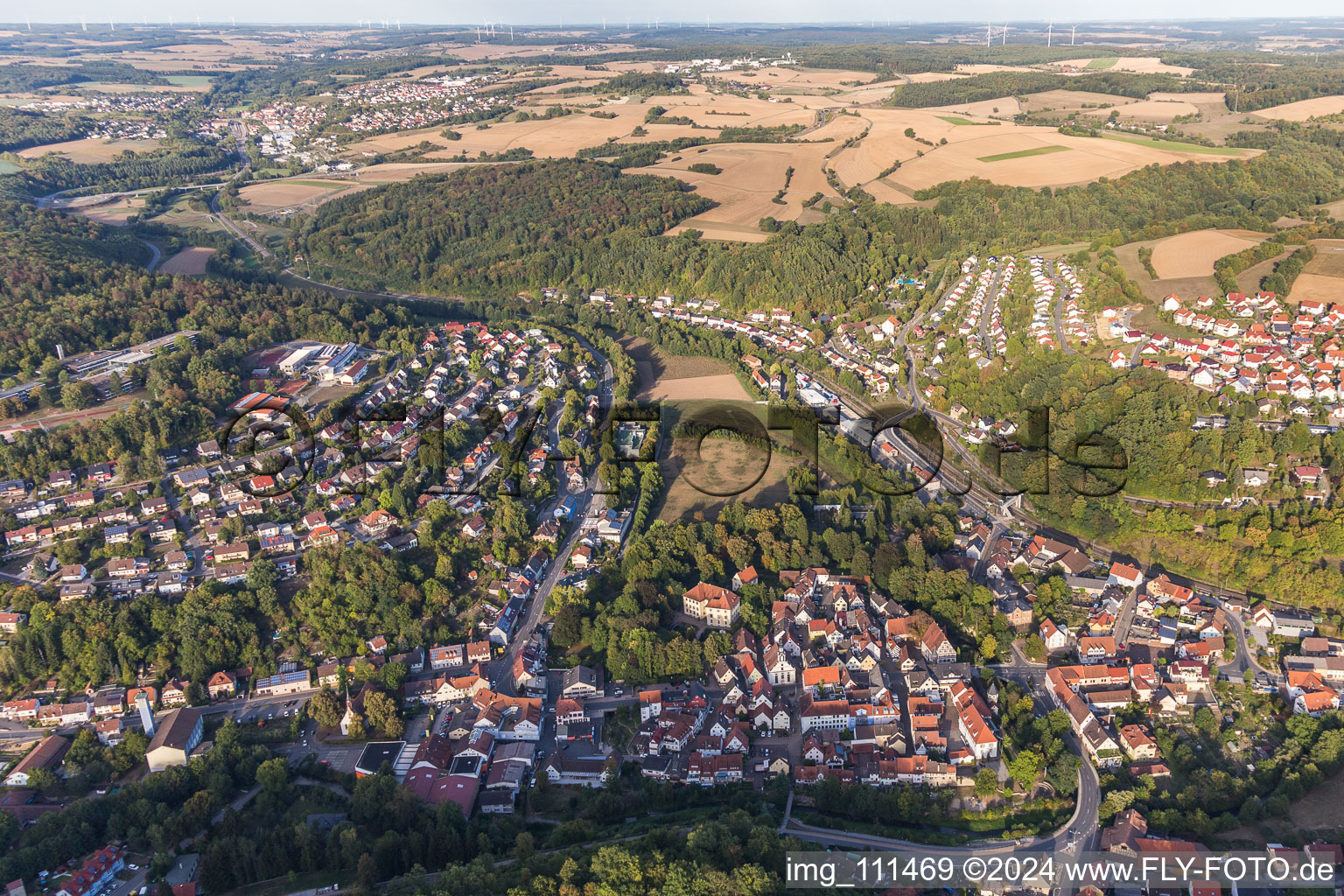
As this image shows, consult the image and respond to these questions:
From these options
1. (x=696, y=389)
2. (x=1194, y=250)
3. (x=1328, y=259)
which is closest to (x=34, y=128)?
(x=696, y=389)

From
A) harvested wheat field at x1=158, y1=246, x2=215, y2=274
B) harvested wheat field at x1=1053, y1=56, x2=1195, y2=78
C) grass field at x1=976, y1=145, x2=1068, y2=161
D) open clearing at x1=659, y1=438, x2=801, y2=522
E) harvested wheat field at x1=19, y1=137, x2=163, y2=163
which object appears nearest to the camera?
open clearing at x1=659, y1=438, x2=801, y2=522

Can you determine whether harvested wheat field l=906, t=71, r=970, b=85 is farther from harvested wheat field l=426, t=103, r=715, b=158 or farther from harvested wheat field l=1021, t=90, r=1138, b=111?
harvested wheat field l=426, t=103, r=715, b=158

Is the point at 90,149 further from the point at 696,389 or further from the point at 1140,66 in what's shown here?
the point at 1140,66

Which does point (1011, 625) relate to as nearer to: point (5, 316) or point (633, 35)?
point (5, 316)

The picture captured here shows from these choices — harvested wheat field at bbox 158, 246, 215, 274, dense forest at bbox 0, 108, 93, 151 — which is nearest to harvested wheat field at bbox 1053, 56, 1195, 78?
harvested wheat field at bbox 158, 246, 215, 274

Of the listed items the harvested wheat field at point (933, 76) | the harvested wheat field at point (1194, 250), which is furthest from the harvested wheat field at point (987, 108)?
the harvested wheat field at point (1194, 250)

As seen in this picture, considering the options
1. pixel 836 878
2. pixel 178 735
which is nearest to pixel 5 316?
pixel 178 735

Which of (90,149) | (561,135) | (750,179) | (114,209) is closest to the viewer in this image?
(114,209)
